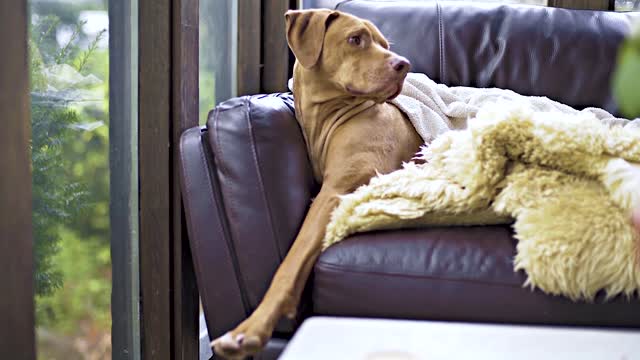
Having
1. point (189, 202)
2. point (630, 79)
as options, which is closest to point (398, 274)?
point (189, 202)

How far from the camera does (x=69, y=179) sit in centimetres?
158

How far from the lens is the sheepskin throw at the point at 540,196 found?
4.49 ft

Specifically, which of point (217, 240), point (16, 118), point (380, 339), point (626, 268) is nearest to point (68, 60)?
point (16, 118)

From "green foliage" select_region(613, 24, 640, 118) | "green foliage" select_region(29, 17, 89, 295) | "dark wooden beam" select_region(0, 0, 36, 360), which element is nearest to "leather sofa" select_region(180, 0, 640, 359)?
"green foliage" select_region(29, 17, 89, 295)

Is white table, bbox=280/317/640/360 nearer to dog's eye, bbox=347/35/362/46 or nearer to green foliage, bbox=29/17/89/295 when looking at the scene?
green foliage, bbox=29/17/89/295

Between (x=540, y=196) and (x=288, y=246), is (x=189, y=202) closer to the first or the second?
(x=288, y=246)

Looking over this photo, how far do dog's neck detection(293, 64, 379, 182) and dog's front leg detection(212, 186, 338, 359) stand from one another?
8.4 inches

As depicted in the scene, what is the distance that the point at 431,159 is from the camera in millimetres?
1692

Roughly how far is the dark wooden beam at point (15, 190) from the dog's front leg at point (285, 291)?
33 centimetres

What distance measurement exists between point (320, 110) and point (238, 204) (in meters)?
0.37

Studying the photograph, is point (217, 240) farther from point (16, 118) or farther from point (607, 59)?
point (607, 59)

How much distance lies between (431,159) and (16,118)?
0.85 m

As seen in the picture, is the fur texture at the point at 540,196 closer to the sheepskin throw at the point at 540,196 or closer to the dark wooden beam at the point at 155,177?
the sheepskin throw at the point at 540,196

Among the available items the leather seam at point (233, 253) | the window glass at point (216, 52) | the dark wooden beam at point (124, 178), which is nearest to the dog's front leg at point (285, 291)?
the leather seam at point (233, 253)
